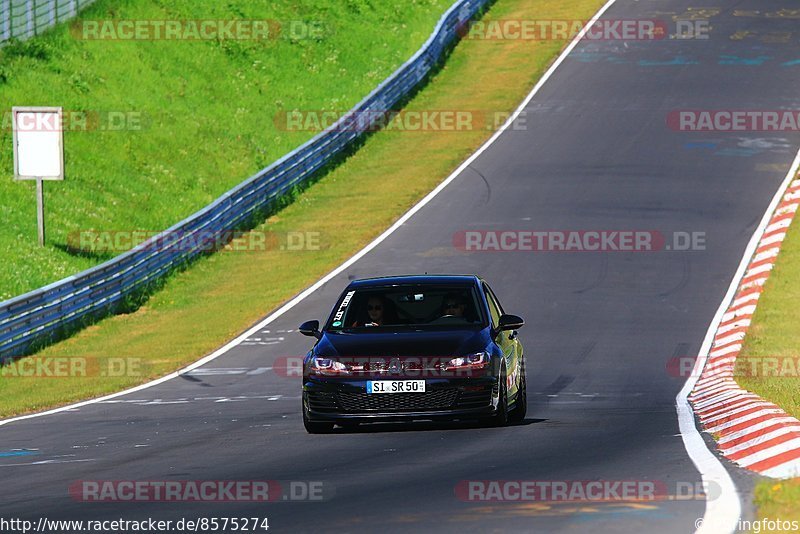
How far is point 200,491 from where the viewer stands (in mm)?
10117

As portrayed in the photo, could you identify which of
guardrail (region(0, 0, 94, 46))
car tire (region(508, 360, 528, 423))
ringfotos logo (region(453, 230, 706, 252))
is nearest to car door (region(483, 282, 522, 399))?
car tire (region(508, 360, 528, 423))

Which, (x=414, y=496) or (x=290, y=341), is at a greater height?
(x=414, y=496)

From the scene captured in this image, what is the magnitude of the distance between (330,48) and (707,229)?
22.6 metres

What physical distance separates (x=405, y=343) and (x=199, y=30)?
36.3m

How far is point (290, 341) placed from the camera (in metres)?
23.3

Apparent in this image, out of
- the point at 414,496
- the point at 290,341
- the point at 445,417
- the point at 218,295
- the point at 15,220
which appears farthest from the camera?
the point at 15,220

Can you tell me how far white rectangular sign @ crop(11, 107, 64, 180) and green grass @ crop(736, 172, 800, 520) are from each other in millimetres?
14205

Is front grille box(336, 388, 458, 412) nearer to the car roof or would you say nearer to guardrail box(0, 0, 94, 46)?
the car roof

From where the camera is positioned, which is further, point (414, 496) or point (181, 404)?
point (181, 404)

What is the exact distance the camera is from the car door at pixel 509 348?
1423 cm

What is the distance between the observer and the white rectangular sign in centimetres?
2922

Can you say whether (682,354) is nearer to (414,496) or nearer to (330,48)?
(414,496)

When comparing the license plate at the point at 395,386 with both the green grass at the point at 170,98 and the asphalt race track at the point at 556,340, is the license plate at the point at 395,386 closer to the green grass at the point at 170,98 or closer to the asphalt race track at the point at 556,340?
the asphalt race track at the point at 556,340

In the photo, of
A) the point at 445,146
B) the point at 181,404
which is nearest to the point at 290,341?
the point at 181,404
